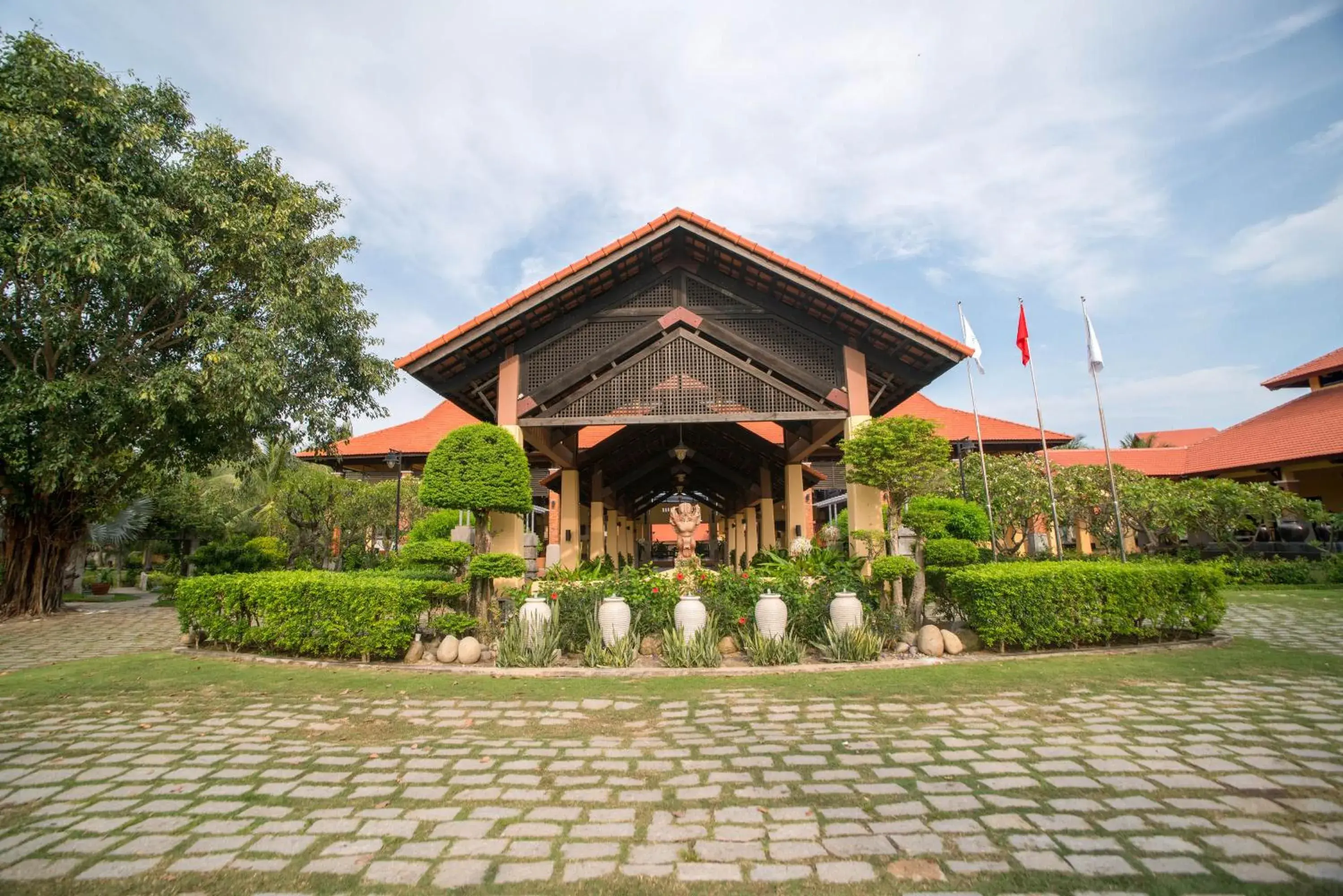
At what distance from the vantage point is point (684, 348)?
1049 centimetres

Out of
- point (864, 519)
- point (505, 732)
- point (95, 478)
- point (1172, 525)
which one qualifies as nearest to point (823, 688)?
point (505, 732)

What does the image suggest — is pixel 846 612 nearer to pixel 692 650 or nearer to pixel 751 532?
pixel 692 650

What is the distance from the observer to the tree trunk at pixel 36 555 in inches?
559

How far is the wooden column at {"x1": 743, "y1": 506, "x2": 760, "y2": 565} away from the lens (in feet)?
74.0

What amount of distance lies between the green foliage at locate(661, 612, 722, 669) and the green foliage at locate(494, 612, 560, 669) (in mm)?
1322

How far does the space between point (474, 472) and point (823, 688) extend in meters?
5.31

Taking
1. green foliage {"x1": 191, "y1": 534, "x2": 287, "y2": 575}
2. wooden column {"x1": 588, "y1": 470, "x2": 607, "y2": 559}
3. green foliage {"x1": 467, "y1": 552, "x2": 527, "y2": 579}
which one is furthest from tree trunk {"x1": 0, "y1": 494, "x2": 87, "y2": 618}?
green foliage {"x1": 467, "y1": 552, "x2": 527, "y2": 579}

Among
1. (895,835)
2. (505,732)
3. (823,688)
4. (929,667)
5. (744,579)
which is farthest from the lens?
(744,579)

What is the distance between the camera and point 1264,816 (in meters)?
3.16

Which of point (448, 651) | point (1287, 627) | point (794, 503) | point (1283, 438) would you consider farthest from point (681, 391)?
point (1283, 438)

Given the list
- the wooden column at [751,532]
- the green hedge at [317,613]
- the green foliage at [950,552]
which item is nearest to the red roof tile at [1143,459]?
the wooden column at [751,532]

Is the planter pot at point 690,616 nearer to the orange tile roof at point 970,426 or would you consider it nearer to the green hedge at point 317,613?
the green hedge at point 317,613

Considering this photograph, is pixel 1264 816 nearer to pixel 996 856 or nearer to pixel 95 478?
pixel 996 856

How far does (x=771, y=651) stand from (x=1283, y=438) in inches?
884
